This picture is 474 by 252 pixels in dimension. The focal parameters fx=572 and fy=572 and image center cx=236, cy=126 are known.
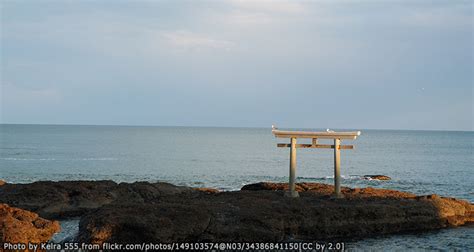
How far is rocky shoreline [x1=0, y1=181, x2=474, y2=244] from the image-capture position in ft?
59.6

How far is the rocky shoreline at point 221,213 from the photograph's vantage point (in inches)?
715

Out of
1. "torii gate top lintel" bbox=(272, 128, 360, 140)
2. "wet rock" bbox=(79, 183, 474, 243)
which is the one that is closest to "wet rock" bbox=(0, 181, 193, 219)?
"wet rock" bbox=(79, 183, 474, 243)

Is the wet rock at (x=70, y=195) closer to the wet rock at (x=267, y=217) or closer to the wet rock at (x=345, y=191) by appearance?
the wet rock at (x=267, y=217)

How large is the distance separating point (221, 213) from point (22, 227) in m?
6.59

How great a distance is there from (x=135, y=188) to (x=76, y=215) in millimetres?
3879

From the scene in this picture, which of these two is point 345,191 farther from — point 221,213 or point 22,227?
point 22,227

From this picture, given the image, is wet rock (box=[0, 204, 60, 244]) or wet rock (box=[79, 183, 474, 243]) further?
wet rock (box=[79, 183, 474, 243])

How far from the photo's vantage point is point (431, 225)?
23328 mm

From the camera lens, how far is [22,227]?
16.9 meters

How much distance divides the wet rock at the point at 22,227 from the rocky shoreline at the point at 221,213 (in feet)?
0.10

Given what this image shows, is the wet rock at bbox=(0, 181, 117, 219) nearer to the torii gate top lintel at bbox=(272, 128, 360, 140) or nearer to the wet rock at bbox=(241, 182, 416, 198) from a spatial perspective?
the wet rock at bbox=(241, 182, 416, 198)

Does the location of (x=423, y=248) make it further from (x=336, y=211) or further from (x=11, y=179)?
(x=11, y=179)

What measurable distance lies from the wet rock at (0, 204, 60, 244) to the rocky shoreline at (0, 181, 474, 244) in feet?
0.10

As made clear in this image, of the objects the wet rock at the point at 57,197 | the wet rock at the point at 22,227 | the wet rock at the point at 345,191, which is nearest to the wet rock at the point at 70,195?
the wet rock at the point at 57,197
